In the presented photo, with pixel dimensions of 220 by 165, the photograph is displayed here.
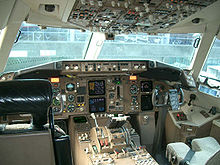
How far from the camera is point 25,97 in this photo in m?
1.28

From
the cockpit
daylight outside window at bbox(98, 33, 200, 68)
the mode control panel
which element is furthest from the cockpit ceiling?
daylight outside window at bbox(98, 33, 200, 68)

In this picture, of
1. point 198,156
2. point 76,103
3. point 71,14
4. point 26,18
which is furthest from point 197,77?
point 26,18

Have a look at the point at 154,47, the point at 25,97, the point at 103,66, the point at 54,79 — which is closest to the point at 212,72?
the point at 154,47

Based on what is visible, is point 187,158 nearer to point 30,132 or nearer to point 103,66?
point 103,66

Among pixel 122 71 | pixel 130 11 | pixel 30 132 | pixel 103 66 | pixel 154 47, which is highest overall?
pixel 130 11

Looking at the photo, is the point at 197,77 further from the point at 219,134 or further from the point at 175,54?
the point at 219,134

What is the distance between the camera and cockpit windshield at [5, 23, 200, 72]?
3969mm

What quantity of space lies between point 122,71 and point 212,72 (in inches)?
73.2

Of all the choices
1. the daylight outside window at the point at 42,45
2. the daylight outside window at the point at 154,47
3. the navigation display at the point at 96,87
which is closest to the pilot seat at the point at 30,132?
the daylight outside window at the point at 42,45

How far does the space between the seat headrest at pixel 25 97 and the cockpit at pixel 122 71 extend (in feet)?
2.85

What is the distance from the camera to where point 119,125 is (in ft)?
11.0

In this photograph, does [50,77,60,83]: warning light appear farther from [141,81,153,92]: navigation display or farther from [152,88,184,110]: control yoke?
[152,88,184,110]: control yoke

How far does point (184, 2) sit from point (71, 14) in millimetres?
1279

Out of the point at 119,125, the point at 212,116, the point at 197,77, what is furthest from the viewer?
the point at 197,77
